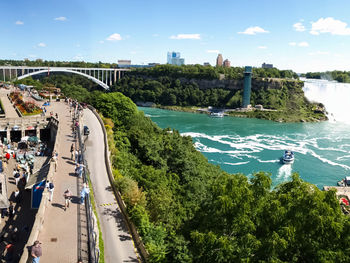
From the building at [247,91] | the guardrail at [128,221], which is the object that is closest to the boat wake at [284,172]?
the guardrail at [128,221]

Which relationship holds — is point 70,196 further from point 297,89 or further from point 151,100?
point 297,89

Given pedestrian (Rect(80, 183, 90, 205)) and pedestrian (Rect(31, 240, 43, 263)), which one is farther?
pedestrian (Rect(80, 183, 90, 205))

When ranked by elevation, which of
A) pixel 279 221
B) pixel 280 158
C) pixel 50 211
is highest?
pixel 279 221

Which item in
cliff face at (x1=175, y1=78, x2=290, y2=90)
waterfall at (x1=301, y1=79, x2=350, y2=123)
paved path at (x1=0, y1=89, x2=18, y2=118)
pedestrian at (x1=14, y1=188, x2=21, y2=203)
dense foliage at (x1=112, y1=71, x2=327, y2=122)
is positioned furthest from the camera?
cliff face at (x1=175, y1=78, x2=290, y2=90)

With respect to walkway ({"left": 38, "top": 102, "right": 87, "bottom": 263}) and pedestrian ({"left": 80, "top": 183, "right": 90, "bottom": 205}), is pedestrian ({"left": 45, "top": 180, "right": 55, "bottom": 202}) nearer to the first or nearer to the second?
walkway ({"left": 38, "top": 102, "right": 87, "bottom": 263})

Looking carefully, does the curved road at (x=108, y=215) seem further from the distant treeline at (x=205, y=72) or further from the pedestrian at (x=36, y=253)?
the distant treeline at (x=205, y=72)

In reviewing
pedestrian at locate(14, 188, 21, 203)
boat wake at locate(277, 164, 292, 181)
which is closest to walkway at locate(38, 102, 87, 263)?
pedestrian at locate(14, 188, 21, 203)

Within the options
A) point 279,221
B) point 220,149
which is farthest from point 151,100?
point 279,221
